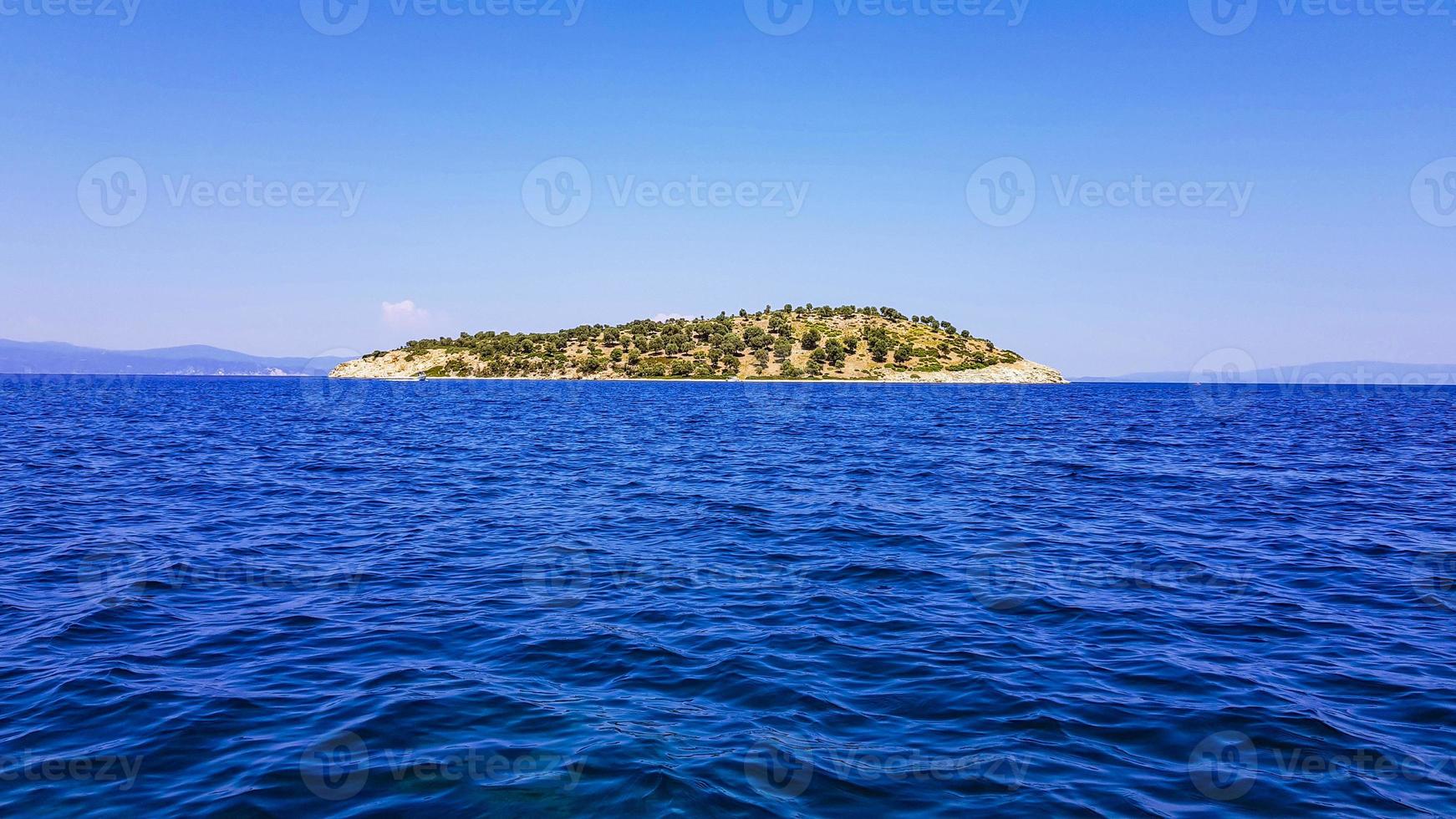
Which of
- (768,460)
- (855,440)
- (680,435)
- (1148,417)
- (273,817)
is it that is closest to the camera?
(273,817)

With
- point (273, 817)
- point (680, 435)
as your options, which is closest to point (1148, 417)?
point (680, 435)

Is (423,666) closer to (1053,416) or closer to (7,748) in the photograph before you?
(7,748)

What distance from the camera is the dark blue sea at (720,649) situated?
818 centimetres

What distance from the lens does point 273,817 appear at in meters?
7.51

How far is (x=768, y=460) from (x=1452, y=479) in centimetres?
3032

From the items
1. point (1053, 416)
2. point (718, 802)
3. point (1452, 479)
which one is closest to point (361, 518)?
point (718, 802)

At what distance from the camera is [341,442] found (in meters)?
47.1

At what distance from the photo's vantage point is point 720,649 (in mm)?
12172

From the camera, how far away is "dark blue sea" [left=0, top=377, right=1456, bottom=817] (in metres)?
8.18

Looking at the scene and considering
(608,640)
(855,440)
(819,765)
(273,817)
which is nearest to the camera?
(273,817)

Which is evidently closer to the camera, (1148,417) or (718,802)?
(718,802)

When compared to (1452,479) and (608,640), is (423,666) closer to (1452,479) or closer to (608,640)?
(608,640)

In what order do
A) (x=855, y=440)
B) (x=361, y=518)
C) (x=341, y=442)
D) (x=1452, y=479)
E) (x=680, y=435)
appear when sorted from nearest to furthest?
1. (x=361, y=518)
2. (x=1452, y=479)
3. (x=341, y=442)
4. (x=855, y=440)
5. (x=680, y=435)

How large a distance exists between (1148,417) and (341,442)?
2993 inches
